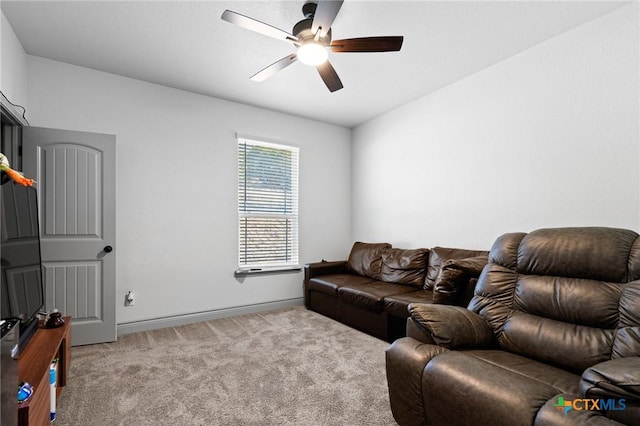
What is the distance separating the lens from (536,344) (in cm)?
179

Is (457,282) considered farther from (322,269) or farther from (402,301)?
(322,269)

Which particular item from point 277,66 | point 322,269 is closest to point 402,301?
point 322,269

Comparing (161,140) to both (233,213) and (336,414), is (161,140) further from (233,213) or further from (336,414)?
(336,414)

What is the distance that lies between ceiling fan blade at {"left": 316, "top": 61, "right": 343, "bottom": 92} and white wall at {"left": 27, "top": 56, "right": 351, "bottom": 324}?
182 cm

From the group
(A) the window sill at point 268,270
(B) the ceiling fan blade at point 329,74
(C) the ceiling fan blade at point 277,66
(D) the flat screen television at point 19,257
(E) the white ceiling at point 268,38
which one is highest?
(E) the white ceiling at point 268,38

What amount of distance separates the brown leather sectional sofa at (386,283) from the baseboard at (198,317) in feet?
1.27

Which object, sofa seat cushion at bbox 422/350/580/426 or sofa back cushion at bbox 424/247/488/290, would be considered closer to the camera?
sofa seat cushion at bbox 422/350/580/426

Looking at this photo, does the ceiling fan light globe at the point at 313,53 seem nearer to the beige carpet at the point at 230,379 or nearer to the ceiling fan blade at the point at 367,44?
the ceiling fan blade at the point at 367,44

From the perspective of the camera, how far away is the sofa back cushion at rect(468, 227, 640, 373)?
63.9 inches

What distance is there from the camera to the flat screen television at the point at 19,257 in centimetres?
138

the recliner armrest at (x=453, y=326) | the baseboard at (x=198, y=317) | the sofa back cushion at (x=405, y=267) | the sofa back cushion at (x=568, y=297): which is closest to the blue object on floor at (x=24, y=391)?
the recliner armrest at (x=453, y=326)

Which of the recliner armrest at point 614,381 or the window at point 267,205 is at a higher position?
the window at point 267,205

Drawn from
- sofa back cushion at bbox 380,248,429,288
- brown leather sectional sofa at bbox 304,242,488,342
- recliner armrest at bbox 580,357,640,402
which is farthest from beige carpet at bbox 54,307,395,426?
recliner armrest at bbox 580,357,640,402

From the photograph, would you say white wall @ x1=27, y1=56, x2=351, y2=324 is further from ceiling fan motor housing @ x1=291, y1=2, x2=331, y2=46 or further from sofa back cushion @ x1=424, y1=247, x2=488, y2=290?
ceiling fan motor housing @ x1=291, y1=2, x2=331, y2=46
